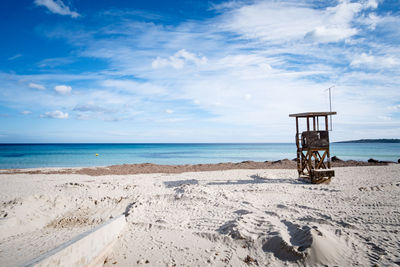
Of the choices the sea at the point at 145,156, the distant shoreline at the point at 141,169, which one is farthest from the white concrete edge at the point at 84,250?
the sea at the point at 145,156

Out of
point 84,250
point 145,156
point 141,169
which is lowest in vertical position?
point 145,156

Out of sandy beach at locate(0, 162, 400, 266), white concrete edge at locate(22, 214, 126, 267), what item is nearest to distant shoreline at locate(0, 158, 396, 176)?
sandy beach at locate(0, 162, 400, 266)

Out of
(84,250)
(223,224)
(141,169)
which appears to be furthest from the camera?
(141,169)

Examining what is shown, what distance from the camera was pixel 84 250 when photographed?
3.65 m

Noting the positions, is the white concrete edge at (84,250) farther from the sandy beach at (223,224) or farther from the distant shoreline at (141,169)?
the distant shoreline at (141,169)

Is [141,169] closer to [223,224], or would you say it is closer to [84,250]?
[223,224]

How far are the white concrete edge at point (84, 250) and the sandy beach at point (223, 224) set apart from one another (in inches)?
11.4

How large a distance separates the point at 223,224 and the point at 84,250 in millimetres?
3207

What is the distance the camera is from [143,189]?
32.5ft

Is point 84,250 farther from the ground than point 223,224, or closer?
farther from the ground

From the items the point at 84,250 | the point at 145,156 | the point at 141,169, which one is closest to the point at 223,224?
the point at 84,250

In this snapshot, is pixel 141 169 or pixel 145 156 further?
pixel 145 156

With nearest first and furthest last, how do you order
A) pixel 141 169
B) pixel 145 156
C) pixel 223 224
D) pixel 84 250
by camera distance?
pixel 84 250
pixel 223 224
pixel 141 169
pixel 145 156

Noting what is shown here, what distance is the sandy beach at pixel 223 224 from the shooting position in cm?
413
